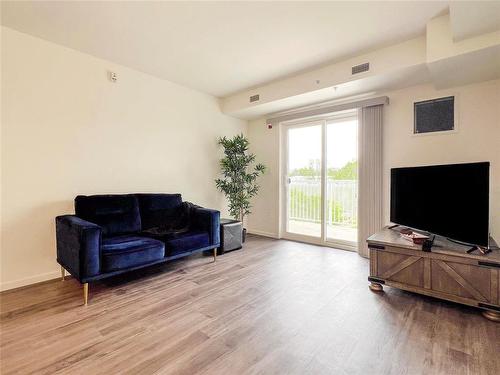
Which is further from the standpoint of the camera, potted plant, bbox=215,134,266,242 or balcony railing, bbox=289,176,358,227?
potted plant, bbox=215,134,266,242

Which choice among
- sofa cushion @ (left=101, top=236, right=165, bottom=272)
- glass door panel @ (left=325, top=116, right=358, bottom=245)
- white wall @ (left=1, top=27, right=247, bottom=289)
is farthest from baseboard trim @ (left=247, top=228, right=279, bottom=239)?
sofa cushion @ (left=101, top=236, right=165, bottom=272)

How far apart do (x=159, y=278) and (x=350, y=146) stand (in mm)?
3281

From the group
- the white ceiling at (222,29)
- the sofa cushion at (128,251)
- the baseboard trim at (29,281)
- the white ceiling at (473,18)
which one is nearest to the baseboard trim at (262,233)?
the sofa cushion at (128,251)

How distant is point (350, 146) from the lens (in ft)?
12.6

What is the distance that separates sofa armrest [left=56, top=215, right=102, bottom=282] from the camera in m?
2.13

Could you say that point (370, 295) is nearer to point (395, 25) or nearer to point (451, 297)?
point (451, 297)

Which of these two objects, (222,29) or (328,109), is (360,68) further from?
(222,29)

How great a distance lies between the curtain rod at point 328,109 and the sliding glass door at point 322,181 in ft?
0.68

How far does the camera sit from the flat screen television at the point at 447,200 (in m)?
2.00

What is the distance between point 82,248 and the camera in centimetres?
213

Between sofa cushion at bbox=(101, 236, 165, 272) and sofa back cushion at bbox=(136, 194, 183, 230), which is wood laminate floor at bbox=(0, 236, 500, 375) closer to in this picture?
sofa cushion at bbox=(101, 236, 165, 272)

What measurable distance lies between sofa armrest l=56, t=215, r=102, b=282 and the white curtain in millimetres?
3324

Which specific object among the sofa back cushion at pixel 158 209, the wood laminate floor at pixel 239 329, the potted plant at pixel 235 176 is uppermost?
the potted plant at pixel 235 176

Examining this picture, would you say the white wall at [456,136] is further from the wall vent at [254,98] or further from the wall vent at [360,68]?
the wall vent at [254,98]
